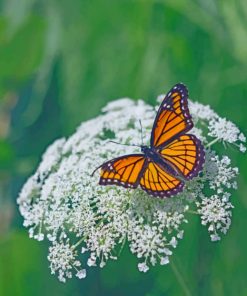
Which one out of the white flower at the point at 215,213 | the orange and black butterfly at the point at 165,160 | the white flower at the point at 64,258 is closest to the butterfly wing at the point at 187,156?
the orange and black butterfly at the point at 165,160

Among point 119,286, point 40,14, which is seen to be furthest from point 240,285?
point 40,14

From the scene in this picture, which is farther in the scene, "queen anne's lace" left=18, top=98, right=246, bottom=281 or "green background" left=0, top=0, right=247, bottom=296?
"green background" left=0, top=0, right=247, bottom=296

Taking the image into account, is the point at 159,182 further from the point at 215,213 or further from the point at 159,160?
the point at 215,213

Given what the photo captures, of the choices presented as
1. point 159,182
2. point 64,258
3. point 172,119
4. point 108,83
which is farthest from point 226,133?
point 108,83

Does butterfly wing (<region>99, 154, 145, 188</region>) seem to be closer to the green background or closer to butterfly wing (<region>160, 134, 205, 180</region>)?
butterfly wing (<region>160, 134, 205, 180</region>)

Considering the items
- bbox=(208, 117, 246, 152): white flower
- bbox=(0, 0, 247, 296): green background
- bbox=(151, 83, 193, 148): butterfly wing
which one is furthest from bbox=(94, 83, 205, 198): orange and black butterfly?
bbox=(0, 0, 247, 296): green background

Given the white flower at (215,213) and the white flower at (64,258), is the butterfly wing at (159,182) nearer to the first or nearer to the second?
the white flower at (215,213)
